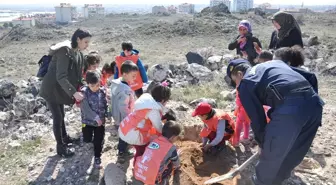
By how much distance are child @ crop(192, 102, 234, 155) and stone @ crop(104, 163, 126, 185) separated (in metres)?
0.93

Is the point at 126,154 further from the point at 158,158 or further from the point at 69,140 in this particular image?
the point at 158,158

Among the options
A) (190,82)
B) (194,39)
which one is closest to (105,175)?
(190,82)

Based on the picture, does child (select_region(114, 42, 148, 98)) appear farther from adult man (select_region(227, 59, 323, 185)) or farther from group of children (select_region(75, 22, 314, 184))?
adult man (select_region(227, 59, 323, 185))

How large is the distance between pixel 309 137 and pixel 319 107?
280 mm

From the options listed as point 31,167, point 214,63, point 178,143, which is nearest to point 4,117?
point 31,167

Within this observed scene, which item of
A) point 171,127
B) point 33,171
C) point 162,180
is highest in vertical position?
point 171,127

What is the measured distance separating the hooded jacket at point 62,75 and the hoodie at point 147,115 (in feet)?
2.49

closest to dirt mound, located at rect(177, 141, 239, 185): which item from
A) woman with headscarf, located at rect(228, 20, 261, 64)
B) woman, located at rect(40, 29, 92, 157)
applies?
woman, located at rect(40, 29, 92, 157)

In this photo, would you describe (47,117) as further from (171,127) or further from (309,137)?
(309,137)

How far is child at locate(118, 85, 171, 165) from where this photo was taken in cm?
301

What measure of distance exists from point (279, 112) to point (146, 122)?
1243 millimetres

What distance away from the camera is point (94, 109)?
3.44 m

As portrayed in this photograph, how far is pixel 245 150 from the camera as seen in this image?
388cm

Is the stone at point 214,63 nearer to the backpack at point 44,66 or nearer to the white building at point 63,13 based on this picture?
the backpack at point 44,66
